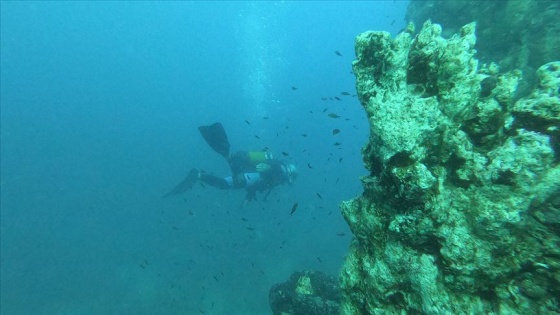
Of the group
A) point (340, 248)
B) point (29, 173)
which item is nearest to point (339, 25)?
point (29, 173)

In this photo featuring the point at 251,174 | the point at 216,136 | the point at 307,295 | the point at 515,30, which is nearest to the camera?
the point at 515,30

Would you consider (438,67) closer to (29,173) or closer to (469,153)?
(469,153)

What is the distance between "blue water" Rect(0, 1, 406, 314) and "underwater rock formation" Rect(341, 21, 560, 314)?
8358 millimetres

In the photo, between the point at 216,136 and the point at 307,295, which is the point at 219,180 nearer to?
the point at 216,136

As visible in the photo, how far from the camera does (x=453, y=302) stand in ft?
8.43

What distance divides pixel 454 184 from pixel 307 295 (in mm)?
6730

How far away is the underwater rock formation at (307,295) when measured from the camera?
8203 millimetres

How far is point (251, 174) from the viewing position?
609 inches

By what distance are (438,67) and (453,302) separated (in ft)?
6.51

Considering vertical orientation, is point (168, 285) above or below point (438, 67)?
below

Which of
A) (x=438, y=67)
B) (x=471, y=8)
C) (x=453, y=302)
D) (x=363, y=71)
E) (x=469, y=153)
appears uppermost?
(x=471, y=8)

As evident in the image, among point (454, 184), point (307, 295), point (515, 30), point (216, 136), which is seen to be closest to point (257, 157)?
point (216, 136)

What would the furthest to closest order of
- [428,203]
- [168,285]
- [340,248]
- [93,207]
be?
[93,207] < [340,248] < [168,285] < [428,203]

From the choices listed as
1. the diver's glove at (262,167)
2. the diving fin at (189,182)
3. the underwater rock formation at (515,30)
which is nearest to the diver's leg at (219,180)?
the diving fin at (189,182)
